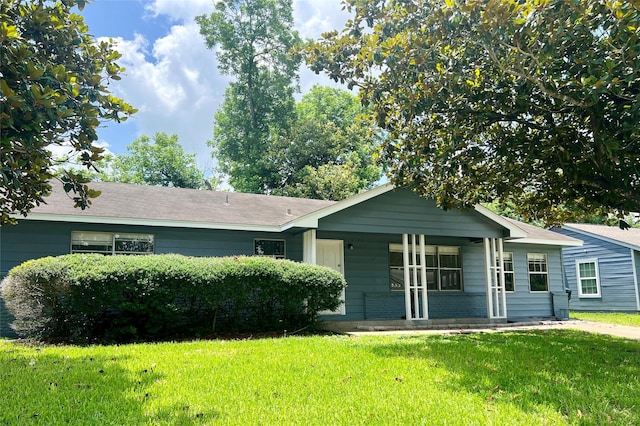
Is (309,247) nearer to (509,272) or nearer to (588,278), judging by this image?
(509,272)

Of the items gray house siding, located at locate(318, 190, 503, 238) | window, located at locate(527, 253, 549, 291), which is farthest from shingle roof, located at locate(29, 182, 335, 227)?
window, located at locate(527, 253, 549, 291)

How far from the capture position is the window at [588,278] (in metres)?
20.2

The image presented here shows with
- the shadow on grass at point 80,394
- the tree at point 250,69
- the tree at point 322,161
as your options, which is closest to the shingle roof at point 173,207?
the shadow on grass at point 80,394

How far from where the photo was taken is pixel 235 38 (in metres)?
31.9

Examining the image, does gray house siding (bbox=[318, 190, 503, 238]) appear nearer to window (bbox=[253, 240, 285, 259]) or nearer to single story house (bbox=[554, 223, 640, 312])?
window (bbox=[253, 240, 285, 259])

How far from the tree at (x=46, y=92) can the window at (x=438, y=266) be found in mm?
9661

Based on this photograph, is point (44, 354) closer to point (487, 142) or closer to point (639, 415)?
point (639, 415)

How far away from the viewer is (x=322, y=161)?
1174 inches

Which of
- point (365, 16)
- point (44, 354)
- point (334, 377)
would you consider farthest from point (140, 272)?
point (365, 16)

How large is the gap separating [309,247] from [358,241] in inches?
81.9

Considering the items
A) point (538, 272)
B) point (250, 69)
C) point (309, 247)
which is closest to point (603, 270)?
point (538, 272)

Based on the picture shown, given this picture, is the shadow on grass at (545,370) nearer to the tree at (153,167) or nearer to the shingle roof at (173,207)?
the shingle roof at (173,207)

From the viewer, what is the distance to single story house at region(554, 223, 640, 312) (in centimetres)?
1884

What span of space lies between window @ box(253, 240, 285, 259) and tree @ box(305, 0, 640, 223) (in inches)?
163
